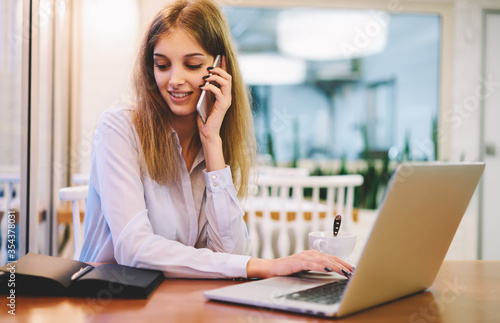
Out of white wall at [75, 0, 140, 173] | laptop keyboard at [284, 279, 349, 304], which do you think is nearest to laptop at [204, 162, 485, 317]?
laptop keyboard at [284, 279, 349, 304]

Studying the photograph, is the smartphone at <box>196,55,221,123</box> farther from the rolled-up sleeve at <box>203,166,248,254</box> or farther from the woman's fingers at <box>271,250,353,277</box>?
the woman's fingers at <box>271,250,353,277</box>

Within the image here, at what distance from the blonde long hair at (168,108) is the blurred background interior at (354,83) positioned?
6.75 ft

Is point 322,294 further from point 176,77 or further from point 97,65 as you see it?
point 97,65

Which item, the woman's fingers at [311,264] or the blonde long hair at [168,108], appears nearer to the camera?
the woman's fingers at [311,264]

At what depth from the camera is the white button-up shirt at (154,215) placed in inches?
39.8

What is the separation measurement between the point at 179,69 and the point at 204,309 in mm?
730

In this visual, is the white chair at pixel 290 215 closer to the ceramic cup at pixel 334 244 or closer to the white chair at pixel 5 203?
the white chair at pixel 5 203

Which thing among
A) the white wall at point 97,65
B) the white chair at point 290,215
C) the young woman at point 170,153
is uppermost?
the white wall at point 97,65

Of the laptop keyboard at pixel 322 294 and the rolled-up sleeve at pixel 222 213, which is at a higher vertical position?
the rolled-up sleeve at pixel 222 213

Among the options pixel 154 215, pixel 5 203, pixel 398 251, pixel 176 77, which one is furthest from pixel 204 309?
pixel 5 203

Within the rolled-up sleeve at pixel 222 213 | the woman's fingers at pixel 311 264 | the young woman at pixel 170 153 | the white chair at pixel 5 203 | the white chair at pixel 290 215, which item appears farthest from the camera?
the white chair at pixel 290 215

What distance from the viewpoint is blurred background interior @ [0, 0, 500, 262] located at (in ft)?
11.7

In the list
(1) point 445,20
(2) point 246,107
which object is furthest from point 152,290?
(1) point 445,20

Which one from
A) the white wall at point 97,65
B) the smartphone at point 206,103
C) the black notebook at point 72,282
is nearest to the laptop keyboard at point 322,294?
the black notebook at point 72,282
